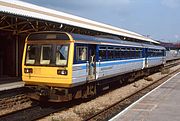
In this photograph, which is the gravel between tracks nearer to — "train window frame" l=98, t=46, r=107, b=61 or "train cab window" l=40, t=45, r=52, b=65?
"train window frame" l=98, t=46, r=107, b=61

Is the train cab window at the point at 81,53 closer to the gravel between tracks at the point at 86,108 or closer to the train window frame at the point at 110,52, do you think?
the gravel between tracks at the point at 86,108

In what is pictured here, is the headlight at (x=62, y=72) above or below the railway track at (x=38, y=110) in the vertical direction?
above

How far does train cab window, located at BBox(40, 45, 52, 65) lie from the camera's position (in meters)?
12.3

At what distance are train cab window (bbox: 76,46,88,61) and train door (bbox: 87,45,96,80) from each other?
43 centimetres

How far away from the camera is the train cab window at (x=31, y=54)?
1259cm

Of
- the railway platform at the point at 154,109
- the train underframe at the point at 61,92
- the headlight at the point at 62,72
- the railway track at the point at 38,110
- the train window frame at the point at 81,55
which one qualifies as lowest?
the railway track at the point at 38,110

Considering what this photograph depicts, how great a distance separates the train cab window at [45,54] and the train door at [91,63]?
1856mm

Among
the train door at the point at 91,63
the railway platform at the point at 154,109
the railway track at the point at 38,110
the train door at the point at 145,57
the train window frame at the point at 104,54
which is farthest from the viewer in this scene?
the train door at the point at 145,57

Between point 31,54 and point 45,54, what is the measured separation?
66 cm

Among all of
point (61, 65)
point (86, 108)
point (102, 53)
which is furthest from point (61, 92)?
point (102, 53)

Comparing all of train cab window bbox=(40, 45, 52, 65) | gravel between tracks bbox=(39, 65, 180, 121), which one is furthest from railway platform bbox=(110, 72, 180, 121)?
train cab window bbox=(40, 45, 52, 65)

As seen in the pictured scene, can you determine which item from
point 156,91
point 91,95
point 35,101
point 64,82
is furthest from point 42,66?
point 156,91

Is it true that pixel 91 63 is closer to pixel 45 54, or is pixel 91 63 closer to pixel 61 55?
pixel 61 55

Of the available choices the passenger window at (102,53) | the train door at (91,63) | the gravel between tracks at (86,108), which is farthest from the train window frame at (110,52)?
the gravel between tracks at (86,108)
